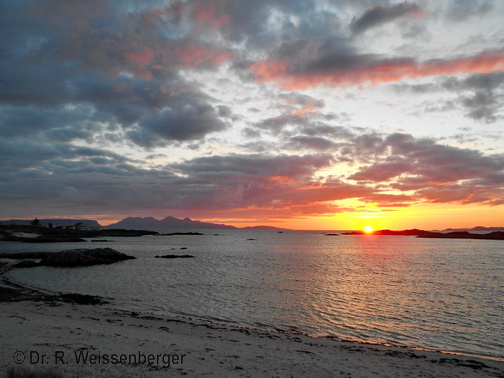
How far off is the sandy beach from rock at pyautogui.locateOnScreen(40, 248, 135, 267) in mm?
40883

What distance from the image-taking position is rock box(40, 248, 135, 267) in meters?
59.6

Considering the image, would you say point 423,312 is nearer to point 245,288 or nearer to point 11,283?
point 245,288

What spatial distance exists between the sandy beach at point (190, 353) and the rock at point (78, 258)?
134 feet

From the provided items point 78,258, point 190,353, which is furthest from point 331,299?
point 78,258

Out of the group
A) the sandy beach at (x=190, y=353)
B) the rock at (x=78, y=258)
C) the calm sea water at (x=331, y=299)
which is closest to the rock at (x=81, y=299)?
the calm sea water at (x=331, y=299)

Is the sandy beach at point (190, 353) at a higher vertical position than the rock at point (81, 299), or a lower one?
higher

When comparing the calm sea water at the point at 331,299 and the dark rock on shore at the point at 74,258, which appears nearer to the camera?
the calm sea water at the point at 331,299

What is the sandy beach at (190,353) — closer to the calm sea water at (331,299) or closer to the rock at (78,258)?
the calm sea water at (331,299)

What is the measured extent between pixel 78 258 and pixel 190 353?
5557 cm

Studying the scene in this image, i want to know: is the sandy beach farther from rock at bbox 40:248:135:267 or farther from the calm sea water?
rock at bbox 40:248:135:267

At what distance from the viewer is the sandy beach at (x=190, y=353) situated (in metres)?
13.5

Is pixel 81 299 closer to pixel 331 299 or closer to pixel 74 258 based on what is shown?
pixel 331 299

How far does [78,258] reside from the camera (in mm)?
61594

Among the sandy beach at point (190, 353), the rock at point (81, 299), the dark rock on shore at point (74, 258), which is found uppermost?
the sandy beach at point (190, 353)
